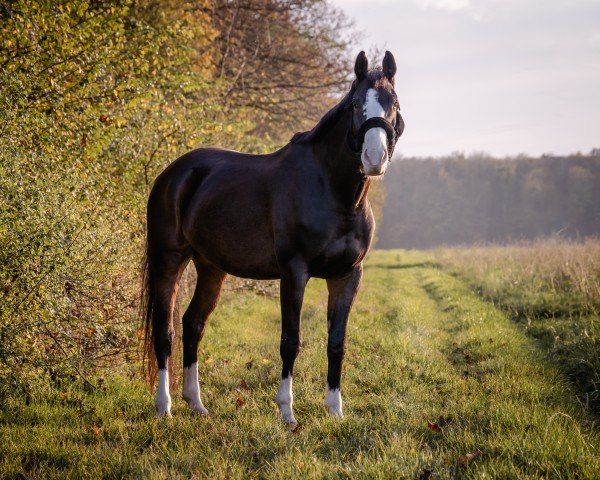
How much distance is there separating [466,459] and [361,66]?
287 cm

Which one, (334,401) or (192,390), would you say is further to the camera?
(192,390)

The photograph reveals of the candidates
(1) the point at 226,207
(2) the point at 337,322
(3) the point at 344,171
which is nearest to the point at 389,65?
(3) the point at 344,171

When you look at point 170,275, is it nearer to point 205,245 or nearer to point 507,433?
point 205,245

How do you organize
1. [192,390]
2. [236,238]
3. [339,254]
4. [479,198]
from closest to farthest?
[339,254]
[236,238]
[192,390]
[479,198]

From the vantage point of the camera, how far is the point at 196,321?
Answer: 16.3 feet

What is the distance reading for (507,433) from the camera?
11.3ft

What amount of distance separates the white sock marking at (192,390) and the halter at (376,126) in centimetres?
260

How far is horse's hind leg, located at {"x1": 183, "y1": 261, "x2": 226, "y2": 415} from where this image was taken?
4.65 metres

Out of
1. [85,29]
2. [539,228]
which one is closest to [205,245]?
[85,29]

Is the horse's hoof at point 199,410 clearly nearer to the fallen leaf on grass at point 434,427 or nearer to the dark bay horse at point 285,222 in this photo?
the dark bay horse at point 285,222

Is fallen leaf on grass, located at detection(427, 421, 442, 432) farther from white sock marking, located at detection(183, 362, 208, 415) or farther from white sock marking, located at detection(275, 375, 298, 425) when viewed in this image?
white sock marking, located at detection(183, 362, 208, 415)

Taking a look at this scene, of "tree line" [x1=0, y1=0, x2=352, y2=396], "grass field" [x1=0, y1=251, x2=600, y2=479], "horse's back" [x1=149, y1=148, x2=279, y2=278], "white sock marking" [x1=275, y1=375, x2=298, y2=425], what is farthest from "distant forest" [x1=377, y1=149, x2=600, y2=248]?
"white sock marking" [x1=275, y1=375, x2=298, y2=425]

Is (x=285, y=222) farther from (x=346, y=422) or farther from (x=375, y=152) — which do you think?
(x=346, y=422)

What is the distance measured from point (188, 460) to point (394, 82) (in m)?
3.16
